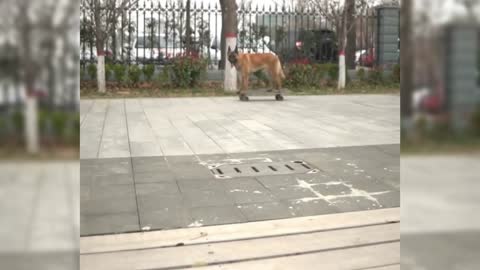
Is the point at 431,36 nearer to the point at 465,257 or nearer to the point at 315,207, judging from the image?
the point at 465,257

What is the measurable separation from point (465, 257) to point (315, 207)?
2.60 metres

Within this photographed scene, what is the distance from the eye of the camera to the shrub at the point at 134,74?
1355 centimetres

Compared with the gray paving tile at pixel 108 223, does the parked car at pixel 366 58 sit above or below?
above

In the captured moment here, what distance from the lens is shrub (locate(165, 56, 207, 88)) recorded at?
1358 centimetres

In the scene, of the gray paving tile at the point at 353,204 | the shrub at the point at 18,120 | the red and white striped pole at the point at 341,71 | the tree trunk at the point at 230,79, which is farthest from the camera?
the red and white striped pole at the point at 341,71

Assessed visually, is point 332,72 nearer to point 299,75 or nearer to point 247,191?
point 299,75

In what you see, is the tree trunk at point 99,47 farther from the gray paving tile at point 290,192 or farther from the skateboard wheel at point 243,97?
the gray paving tile at point 290,192

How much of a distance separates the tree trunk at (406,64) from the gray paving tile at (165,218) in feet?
7.92

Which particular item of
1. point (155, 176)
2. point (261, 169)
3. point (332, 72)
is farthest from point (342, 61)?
point (155, 176)

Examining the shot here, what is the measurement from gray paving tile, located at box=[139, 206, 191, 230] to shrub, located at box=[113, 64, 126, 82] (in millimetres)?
10620

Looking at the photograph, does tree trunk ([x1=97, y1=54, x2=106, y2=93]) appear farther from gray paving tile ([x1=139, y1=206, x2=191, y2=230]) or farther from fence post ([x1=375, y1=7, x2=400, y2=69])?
gray paving tile ([x1=139, y1=206, x2=191, y2=230])

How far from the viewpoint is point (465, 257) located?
0.92 m

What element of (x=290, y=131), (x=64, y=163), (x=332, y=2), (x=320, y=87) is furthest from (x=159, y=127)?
(x=332, y=2)

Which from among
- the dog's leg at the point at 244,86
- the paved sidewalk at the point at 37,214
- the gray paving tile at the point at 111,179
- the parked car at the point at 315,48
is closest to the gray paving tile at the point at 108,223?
the gray paving tile at the point at 111,179
